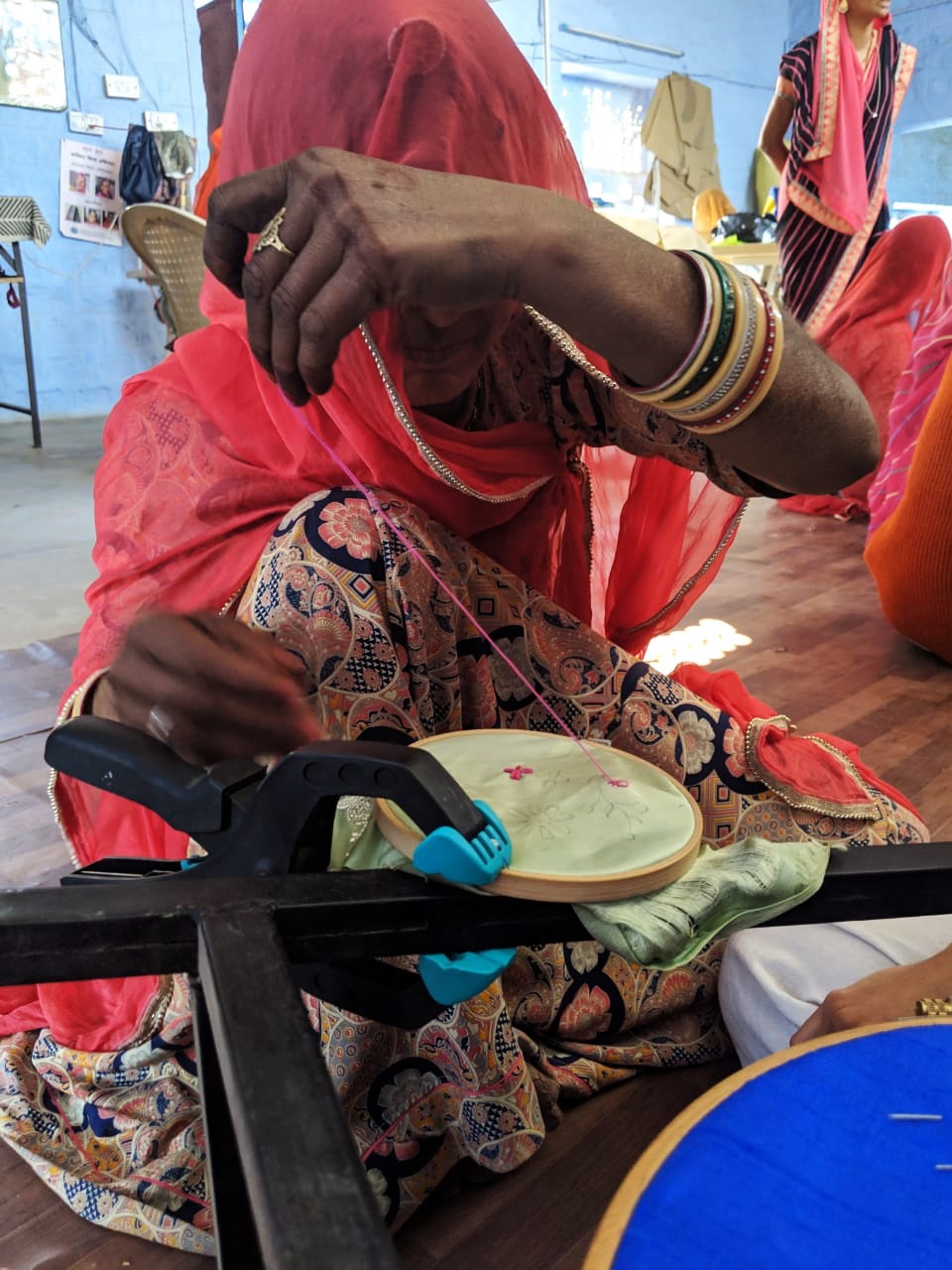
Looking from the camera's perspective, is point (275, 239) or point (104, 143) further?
point (104, 143)

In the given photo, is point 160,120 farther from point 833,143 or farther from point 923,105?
point 923,105

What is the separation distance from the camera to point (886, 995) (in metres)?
0.74

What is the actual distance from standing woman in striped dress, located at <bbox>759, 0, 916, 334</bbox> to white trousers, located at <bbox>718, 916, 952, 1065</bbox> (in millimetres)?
3015

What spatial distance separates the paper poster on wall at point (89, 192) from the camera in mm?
5570

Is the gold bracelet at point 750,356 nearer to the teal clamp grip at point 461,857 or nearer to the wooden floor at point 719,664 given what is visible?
the teal clamp grip at point 461,857

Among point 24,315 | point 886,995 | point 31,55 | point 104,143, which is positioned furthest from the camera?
point 104,143

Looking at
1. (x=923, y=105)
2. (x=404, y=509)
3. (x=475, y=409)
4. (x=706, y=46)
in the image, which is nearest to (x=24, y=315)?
(x=475, y=409)

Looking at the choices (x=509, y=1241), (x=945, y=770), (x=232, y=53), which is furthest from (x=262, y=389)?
(x=232, y=53)

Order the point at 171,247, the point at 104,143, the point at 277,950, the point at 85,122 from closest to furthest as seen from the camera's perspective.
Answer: the point at 277,950, the point at 171,247, the point at 85,122, the point at 104,143

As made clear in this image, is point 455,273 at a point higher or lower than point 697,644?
higher

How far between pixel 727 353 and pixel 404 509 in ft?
1.04

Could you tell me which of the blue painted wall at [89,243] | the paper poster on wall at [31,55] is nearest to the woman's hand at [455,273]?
the blue painted wall at [89,243]

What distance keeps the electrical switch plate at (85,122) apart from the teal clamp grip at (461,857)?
6.10 m

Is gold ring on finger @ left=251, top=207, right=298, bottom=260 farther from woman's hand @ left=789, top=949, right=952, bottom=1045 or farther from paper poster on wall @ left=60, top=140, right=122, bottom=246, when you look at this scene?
paper poster on wall @ left=60, top=140, right=122, bottom=246
